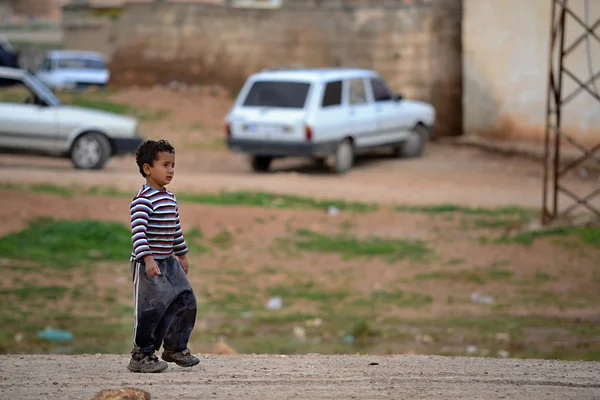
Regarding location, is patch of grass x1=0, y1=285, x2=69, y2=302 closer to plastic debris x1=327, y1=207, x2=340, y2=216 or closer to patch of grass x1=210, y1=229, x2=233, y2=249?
patch of grass x1=210, y1=229, x2=233, y2=249

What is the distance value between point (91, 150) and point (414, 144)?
6.34m

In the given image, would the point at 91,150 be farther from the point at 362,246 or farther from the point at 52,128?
the point at 362,246

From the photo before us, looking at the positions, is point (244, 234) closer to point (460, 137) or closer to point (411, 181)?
point (411, 181)

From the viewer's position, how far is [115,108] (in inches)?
1025

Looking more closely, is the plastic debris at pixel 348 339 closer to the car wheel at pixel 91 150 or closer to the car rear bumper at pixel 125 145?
the car rear bumper at pixel 125 145

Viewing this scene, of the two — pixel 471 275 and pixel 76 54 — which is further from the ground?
pixel 76 54

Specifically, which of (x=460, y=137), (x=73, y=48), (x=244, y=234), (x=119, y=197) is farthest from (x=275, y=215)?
(x=73, y=48)

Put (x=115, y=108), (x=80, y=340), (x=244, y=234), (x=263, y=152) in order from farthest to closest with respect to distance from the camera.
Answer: (x=115, y=108) → (x=263, y=152) → (x=244, y=234) → (x=80, y=340)

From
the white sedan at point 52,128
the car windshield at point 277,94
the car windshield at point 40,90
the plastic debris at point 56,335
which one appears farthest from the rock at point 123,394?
the car windshield at point 277,94

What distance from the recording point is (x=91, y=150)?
18.1m

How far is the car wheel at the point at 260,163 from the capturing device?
63.3ft

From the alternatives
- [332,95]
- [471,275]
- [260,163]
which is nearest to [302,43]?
[260,163]

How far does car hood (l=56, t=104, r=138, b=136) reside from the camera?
1777cm

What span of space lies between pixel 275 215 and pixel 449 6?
1036cm
